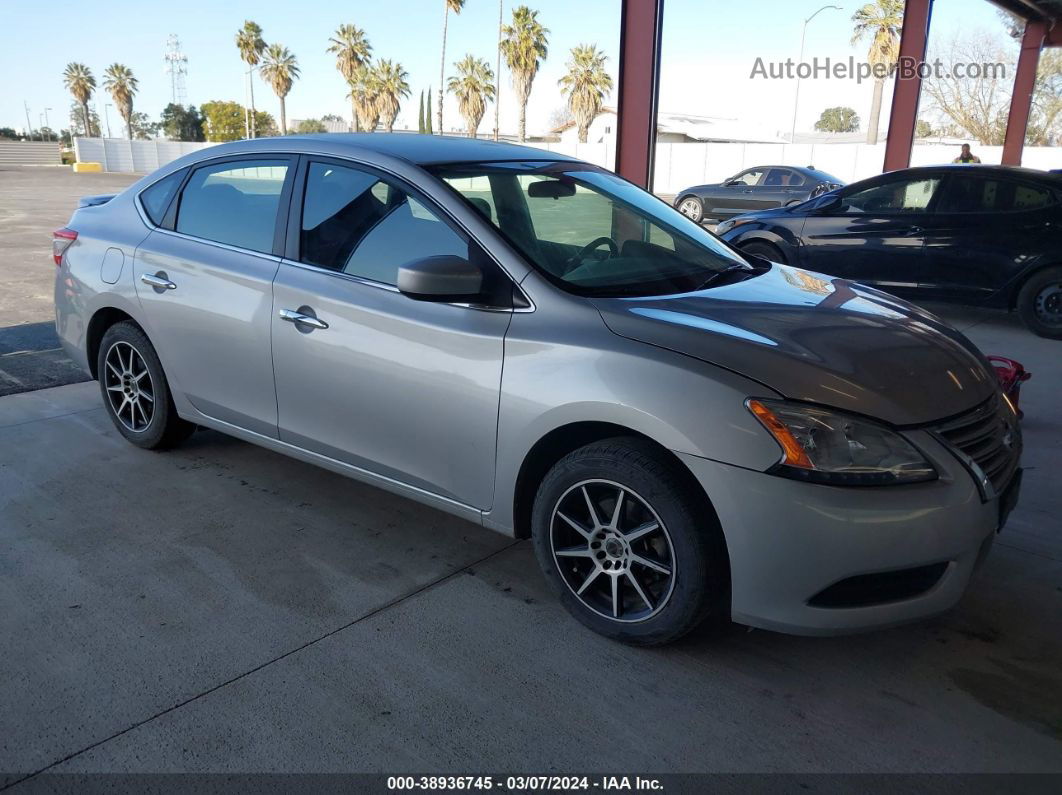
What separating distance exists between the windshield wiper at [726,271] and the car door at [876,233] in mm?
5329

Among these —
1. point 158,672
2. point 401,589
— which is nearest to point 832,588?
point 401,589

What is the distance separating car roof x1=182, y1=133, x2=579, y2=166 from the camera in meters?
3.60

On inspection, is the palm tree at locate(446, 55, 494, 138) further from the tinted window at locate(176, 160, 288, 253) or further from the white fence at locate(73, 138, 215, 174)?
the tinted window at locate(176, 160, 288, 253)

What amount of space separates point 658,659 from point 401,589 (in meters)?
1.02

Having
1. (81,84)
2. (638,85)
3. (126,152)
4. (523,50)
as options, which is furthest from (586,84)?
(81,84)

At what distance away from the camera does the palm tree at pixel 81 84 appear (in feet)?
301

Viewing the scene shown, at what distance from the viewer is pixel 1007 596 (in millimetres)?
3289

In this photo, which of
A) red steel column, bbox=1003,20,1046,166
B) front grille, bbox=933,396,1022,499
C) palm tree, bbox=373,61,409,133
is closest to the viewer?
front grille, bbox=933,396,1022,499

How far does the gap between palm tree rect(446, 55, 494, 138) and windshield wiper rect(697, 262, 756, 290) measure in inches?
2262

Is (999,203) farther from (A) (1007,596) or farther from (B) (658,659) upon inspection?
(B) (658,659)

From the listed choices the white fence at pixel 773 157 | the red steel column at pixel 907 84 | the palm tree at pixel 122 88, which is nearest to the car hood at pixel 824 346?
the red steel column at pixel 907 84

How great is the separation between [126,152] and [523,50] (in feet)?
109

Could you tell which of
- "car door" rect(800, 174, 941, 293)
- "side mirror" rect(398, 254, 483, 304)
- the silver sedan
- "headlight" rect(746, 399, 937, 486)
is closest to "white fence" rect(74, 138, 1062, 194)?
"car door" rect(800, 174, 941, 293)

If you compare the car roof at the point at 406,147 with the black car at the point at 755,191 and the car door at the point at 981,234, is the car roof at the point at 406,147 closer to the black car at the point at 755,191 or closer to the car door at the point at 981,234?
the car door at the point at 981,234
